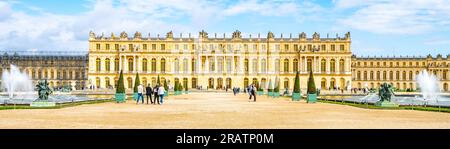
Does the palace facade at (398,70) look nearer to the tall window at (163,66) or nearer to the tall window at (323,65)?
the tall window at (323,65)

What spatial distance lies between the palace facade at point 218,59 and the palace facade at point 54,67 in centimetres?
970

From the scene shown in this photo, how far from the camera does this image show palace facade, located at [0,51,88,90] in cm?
7944

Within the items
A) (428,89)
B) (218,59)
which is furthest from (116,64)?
(428,89)

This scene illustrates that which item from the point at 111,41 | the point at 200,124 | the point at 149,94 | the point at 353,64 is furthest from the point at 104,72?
the point at 200,124

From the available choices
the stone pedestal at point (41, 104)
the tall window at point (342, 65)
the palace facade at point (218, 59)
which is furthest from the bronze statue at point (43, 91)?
the tall window at point (342, 65)

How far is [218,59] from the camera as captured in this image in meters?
72.4

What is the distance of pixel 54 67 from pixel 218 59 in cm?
2476

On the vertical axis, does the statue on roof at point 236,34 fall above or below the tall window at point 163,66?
above

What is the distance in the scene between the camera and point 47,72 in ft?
264

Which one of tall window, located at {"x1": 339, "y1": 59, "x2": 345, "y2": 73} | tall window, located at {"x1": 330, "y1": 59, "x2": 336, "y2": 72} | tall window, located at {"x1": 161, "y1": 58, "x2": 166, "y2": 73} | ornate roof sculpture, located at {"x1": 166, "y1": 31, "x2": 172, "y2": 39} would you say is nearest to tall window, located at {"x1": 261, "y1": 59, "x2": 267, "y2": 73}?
tall window, located at {"x1": 330, "y1": 59, "x2": 336, "y2": 72}

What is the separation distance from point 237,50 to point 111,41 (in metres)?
15.9

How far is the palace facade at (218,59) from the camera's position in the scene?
72.0 m
